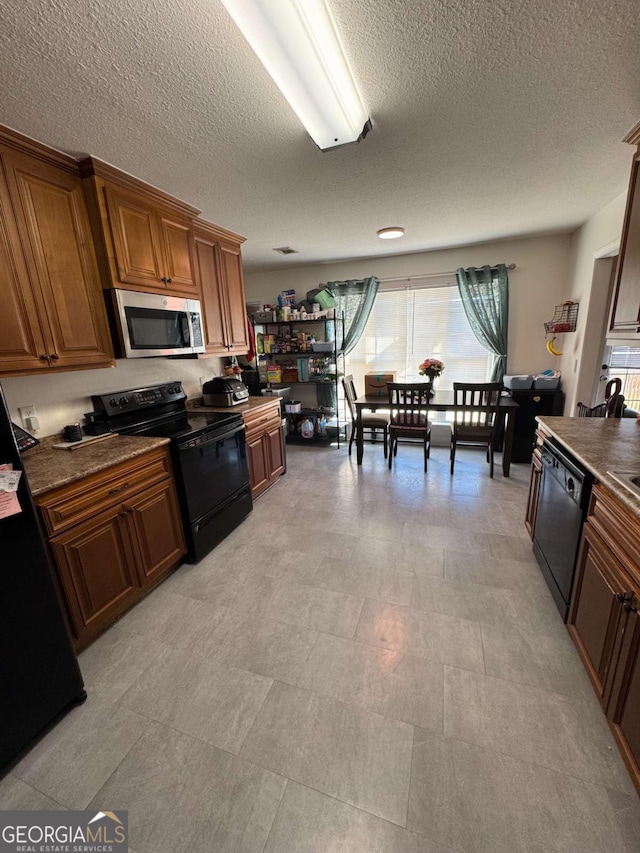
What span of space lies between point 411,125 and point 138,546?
8.61 feet

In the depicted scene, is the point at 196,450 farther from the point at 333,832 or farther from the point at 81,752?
the point at 333,832

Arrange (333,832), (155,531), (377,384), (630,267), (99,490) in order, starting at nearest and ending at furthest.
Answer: (333,832) → (99,490) → (630,267) → (155,531) → (377,384)

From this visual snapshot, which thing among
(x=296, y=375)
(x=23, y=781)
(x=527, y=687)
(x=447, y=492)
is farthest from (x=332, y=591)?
(x=296, y=375)

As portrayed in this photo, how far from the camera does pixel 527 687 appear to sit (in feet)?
4.56

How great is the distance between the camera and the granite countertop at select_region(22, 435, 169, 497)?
1.45m

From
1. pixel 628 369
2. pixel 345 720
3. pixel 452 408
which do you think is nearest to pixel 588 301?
pixel 628 369

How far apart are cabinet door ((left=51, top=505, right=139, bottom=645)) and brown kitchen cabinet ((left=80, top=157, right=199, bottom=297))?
4.52 ft

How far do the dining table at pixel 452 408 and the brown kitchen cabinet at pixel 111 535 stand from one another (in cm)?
227

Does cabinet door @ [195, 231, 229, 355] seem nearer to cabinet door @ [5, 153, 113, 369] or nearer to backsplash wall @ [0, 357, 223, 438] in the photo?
backsplash wall @ [0, 357, 223, 438]

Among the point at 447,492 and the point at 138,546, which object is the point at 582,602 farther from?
the point at 138,546

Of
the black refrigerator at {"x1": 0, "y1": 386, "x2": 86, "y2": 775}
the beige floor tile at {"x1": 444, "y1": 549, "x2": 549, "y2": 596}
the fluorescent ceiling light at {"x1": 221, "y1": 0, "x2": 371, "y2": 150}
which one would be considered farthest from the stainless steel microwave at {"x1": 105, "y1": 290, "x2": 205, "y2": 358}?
the beige floor tile at {"x1": 444, "y1": 549, "x2": 549, "y2": 596}

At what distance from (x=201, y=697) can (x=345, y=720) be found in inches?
24.4

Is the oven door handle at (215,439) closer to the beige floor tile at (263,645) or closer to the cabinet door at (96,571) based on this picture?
the cabinet door at (96,571)

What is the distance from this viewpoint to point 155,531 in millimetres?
1968
